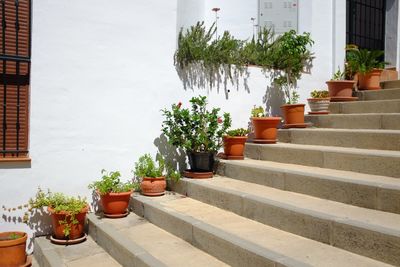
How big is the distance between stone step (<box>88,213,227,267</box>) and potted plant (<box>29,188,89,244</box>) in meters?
0.18

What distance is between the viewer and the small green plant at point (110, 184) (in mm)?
4367

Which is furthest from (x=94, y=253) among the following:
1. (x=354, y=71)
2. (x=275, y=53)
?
(x=354, y=71)

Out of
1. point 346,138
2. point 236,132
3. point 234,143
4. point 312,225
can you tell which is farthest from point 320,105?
point 312,225

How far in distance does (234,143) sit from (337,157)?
151 cm

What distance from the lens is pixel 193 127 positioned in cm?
501

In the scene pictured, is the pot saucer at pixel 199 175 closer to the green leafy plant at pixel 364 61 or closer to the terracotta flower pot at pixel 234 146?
the terracotta flower pot at pixel 234 146

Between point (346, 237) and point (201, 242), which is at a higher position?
point (346, 237)

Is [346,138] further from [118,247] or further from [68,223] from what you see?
[68,223]

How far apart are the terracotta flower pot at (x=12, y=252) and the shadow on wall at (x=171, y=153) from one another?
6.68 feet

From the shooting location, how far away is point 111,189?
4410 millimetres

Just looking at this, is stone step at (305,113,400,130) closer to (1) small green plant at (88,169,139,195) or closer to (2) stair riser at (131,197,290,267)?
(2) stair riser at (131,197,290,267)

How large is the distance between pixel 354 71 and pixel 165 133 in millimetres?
3843

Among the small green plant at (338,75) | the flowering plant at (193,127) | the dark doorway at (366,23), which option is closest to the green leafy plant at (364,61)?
the small green plant at (338,75)

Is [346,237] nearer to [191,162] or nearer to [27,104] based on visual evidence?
[191,162]
